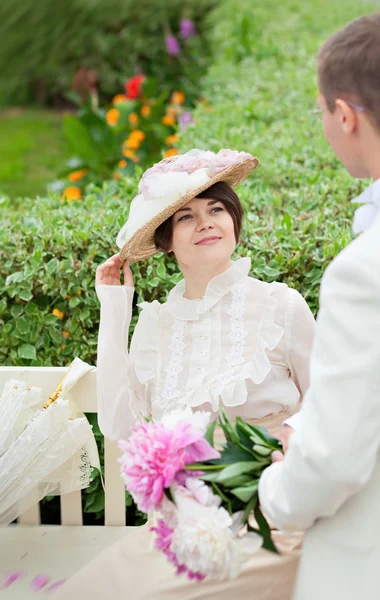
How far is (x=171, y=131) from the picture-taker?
7.07 m

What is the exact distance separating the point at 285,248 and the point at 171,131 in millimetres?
4282

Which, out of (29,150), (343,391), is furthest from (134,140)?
(343,391)

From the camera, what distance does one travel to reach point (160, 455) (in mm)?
1764

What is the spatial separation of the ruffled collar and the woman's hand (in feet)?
0.46

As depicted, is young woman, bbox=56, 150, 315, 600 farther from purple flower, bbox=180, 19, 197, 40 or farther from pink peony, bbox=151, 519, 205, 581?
purple flower, bbox=180, 19, 197, 40

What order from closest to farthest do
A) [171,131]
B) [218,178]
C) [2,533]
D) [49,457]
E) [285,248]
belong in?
[218,178] → [49,457] → [2,533] → [285,248] → [171,131]

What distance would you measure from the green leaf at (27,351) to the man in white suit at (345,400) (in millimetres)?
1505

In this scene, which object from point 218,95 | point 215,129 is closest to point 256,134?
point 215,129

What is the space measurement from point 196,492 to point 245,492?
0.12 metres

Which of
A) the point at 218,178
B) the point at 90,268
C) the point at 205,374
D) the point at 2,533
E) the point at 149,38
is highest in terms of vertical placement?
the point at 149,38

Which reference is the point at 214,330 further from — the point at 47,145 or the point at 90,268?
the point at 47,145

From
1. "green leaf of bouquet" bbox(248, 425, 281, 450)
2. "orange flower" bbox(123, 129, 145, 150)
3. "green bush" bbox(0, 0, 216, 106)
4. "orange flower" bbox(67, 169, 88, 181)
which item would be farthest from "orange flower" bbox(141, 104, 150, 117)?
"green leaf of bouquet" bbox(248, 425, 281, 450)

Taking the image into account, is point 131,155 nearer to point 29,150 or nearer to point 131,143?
point 131,143

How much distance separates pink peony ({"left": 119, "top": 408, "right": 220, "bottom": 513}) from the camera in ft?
5.76
